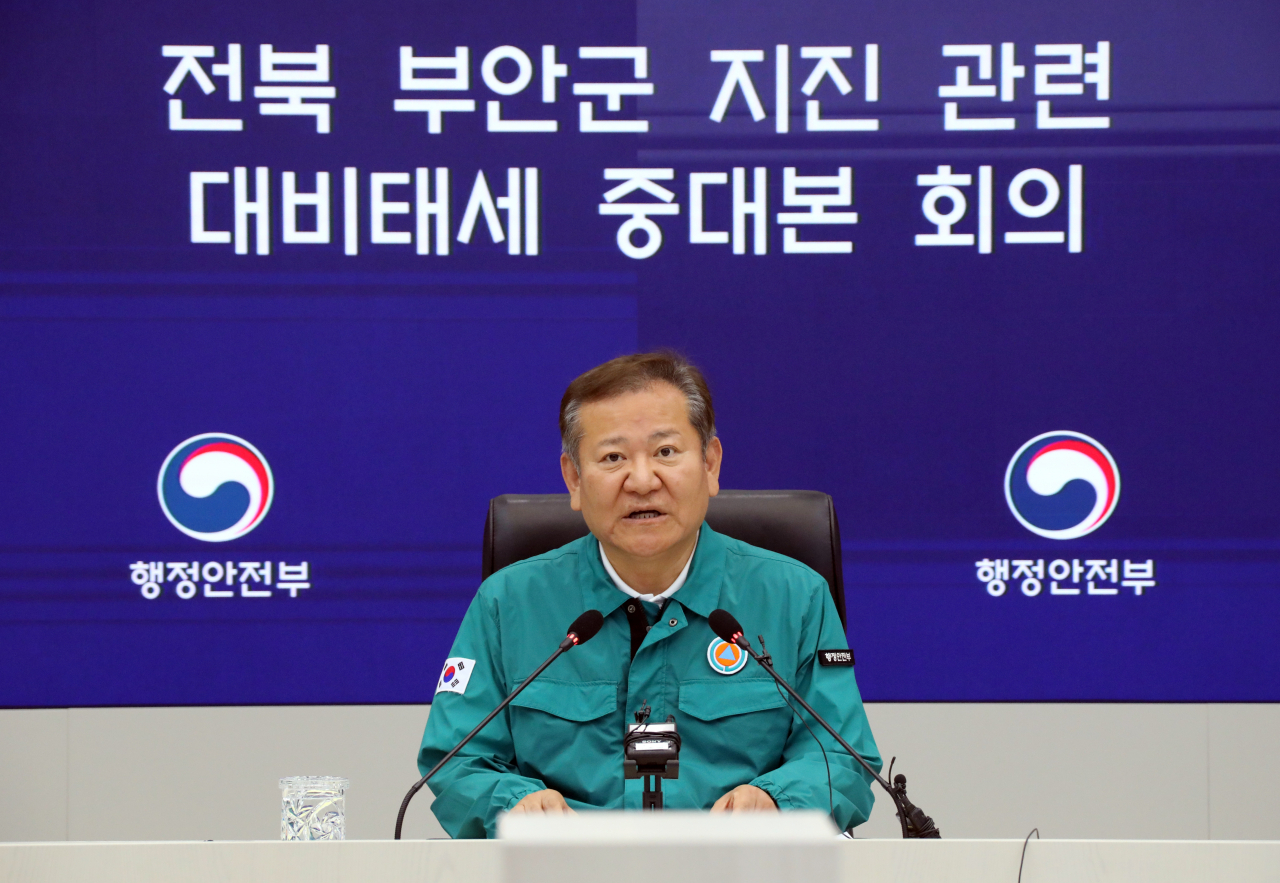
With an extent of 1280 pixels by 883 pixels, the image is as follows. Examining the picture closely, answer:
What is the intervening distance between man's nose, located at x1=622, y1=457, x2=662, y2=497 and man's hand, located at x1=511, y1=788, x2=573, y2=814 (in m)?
0.42

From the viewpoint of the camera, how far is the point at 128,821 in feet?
8.69

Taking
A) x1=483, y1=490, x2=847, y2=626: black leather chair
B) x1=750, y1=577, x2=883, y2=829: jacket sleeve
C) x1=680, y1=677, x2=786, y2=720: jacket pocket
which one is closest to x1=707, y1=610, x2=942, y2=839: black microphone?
x1=750, y1=577, x2=883, y2=829: jacket sleeve

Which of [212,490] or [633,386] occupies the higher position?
[633,386]

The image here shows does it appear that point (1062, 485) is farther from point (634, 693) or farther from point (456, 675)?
point (456, 675)

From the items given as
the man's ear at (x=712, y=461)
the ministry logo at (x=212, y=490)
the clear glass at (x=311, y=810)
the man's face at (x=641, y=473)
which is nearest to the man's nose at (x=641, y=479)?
the man's face at (x=641, y=473)

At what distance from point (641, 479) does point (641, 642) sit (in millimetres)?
234

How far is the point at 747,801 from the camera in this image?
1.39 m

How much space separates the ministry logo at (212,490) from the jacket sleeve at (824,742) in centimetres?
150

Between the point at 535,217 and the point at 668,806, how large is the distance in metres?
1.55

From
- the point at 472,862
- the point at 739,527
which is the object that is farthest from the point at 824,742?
the point at 472,862

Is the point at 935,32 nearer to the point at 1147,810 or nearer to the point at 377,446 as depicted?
the point at 377,446

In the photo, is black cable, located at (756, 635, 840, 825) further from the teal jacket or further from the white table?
the white table

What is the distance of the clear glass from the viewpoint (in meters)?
1.31

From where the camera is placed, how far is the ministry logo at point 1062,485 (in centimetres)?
267
